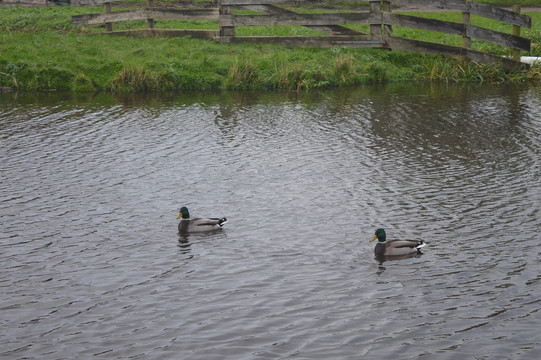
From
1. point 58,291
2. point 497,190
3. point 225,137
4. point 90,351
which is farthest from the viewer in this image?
point 225,137

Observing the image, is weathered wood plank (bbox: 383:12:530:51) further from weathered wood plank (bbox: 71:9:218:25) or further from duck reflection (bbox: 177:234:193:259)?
duck reflection (bbox: 177:234:193:259)

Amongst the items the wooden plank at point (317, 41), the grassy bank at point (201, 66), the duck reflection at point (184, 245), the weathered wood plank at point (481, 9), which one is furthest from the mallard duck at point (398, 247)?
the wooden plank at point (317, 41)

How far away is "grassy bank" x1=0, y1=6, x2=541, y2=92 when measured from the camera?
30984mm

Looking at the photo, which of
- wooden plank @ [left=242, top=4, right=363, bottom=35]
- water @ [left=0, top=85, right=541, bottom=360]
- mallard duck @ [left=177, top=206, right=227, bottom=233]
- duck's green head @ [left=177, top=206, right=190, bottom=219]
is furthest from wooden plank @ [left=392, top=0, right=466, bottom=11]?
mallard duck @ [left=177, top=206, right=227, bottom=233]

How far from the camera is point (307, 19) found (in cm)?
3334

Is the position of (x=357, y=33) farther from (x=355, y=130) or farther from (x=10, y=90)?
(x=10, y=90)

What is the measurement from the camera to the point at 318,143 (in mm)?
22031

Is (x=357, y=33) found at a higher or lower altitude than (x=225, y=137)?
higher

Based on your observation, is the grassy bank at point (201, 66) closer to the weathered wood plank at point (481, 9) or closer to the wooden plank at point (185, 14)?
the wooden plank at point (185, 14)

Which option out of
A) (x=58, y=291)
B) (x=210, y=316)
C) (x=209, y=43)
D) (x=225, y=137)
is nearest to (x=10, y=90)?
(x=209, y=43)

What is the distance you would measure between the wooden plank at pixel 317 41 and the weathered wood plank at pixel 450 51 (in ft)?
Answer: 2.80

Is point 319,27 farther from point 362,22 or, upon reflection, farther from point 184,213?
point 184,213

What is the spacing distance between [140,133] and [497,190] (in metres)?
11.6

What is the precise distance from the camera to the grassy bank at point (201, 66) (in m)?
31.0
